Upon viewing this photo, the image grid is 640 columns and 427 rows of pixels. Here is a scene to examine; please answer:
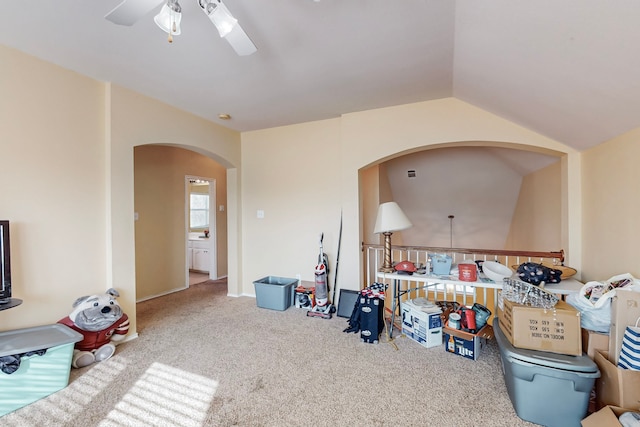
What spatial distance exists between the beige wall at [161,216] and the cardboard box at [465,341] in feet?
14.0

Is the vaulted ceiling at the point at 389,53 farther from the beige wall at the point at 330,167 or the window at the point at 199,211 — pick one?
the window at the point at 199,211

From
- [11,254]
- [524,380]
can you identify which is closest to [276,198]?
[11,254]

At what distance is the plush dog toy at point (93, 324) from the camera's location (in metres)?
2.40

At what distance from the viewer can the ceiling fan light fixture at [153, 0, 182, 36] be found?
1.40 meters

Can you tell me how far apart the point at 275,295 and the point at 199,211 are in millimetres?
4139

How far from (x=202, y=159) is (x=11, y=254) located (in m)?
3.36

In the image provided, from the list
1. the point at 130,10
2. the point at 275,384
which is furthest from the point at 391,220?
the point at 130,10

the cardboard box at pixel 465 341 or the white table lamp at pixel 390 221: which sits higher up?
the white table lamp at pixel 390 221

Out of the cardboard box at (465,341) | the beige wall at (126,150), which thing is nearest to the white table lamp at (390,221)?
the cardboard box at (465,341)

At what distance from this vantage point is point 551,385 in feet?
5.53

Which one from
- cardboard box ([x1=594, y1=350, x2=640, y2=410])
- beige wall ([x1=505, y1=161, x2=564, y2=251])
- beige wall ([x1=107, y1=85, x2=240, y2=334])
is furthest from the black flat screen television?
beige wall ([x1=505, y1=161, x2=564, y2=251])

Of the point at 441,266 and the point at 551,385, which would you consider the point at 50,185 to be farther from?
the point at 551,385

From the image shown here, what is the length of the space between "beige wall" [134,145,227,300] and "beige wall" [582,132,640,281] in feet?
17.8

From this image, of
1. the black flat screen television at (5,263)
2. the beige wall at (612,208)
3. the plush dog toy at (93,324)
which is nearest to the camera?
the beige wall at (612,208)
